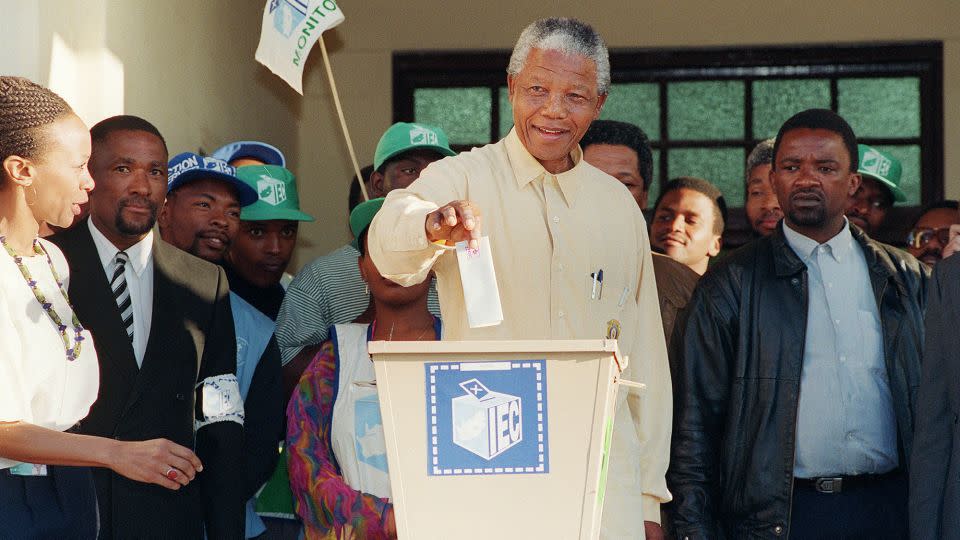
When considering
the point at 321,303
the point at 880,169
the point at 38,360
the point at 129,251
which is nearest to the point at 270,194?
the point at 321,303

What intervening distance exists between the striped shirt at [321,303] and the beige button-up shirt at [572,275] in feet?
4.86

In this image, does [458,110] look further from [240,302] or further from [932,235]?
[240,302]

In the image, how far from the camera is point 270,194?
5699mm

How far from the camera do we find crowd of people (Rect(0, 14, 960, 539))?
3338 millimetres

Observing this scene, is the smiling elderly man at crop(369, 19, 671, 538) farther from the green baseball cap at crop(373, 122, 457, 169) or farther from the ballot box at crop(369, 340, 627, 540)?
the green baseball cap at crop(373, 122, 457, 169)

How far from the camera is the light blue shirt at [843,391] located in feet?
14.3

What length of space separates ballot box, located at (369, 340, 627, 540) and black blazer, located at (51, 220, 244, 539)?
155 cm

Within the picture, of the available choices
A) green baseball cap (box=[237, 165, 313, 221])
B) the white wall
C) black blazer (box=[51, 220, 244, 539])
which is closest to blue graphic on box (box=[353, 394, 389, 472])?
black blazer (box=[51, 220, 244, 539])

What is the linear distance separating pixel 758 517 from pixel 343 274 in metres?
1.73

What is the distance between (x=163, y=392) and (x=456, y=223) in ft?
5.23

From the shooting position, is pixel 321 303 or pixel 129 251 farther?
pixel 321 303

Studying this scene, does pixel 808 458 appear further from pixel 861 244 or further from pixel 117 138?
pixel 117 138

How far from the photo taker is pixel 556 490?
272 cm

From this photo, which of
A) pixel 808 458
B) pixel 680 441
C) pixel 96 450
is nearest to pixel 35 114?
pixel 96 450
